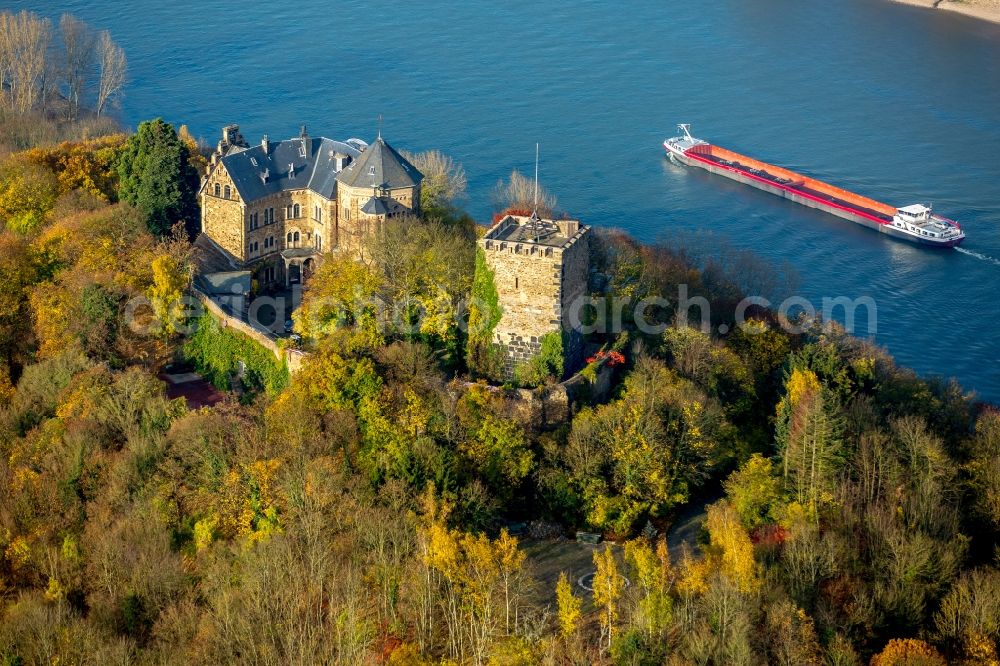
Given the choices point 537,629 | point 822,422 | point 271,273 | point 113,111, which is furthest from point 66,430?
point 113,111

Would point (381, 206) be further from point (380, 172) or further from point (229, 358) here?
point (229, 358)

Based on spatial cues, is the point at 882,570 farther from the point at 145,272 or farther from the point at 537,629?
the point at 145,272

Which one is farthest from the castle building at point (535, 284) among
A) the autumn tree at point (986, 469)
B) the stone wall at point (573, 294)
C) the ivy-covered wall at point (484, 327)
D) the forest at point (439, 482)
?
the autumn tree at point (986, 469)

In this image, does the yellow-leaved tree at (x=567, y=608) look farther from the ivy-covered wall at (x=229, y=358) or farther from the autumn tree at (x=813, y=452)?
the ivy-covered wall at (x=229, y=358)

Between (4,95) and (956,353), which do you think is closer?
(956,353)

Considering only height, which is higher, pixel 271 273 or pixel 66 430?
pixel 271 273

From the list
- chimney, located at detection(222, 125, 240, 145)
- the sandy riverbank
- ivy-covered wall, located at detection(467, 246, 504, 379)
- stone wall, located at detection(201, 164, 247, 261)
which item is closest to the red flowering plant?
ivy-covered wall, located at detection(467, 246, 504, 379)

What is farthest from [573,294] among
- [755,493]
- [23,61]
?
[23,61]
